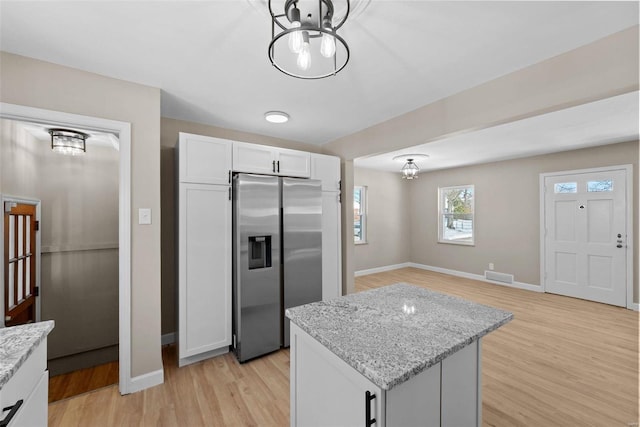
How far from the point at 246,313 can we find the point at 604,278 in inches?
213

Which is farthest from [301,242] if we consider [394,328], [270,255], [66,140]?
[66,140]

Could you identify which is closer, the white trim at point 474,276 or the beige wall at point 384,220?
the white trim at point 474,276

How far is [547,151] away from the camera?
462 cm

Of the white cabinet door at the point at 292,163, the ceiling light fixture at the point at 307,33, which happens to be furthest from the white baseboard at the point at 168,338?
the ceiling light fixture at the point at 307,33

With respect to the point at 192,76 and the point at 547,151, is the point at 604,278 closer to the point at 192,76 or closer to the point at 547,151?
the point at 547,151

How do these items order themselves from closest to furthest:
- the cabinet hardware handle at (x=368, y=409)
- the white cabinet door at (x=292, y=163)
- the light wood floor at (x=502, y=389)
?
the cabinet hardware handle at (x=368, y=409) < the light wood floor at (x=502, y=389) < the white cabinet door at (x=292, y=163)

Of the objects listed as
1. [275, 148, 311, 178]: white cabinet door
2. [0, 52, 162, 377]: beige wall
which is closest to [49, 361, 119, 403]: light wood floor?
[0, 52, 162, 377]: beige wall

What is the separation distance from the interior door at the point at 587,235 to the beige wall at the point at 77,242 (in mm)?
6875

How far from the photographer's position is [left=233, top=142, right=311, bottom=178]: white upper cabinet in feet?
9.24

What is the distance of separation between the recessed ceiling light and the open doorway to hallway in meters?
1.80

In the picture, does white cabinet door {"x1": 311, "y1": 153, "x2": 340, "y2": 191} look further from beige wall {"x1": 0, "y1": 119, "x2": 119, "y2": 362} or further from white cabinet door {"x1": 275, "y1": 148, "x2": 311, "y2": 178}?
beige wall {"x1": 0, "y1": 119, "x2": 119, "y2": 362}

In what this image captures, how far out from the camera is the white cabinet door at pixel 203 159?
8.21ft

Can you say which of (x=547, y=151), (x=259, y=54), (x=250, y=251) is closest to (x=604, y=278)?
(x=547, y=151)

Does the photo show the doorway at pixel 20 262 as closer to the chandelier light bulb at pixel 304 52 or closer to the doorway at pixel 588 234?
the chandelier light bulb at pixel 304 52
